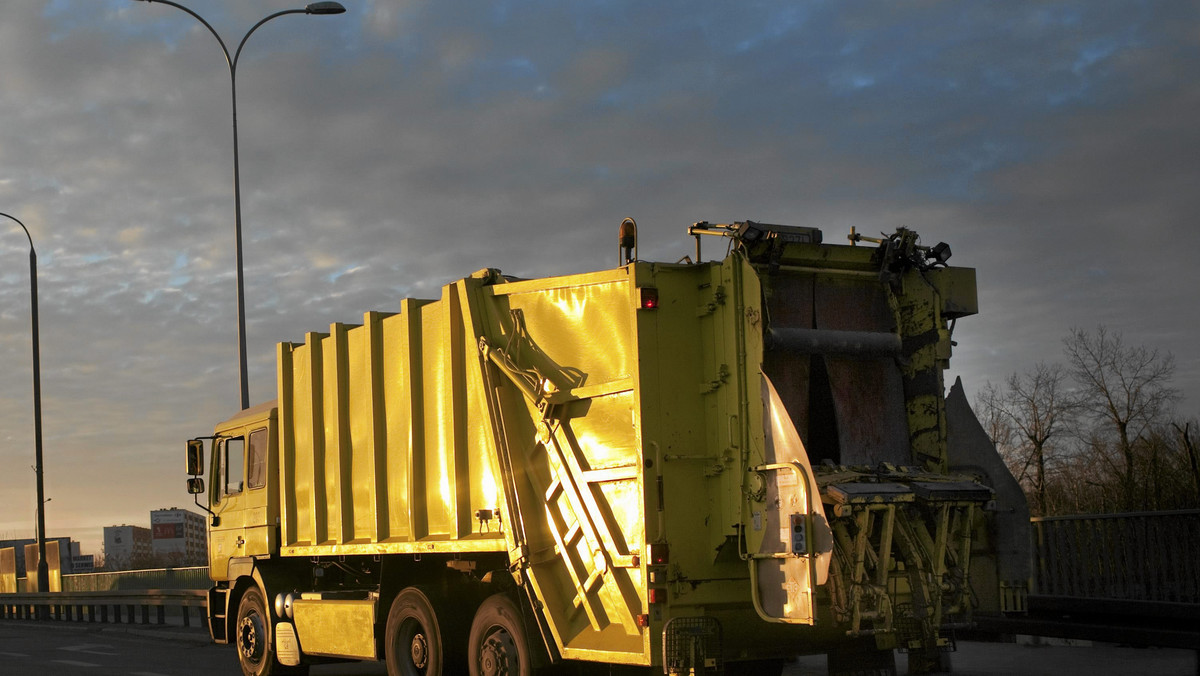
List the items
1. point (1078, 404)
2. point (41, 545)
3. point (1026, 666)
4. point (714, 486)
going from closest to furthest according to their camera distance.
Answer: point (714, 486)
point (1026, 666)
point (1078, 404)
point (41, 545)

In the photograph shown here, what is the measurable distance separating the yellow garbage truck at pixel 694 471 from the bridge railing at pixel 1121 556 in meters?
2.80

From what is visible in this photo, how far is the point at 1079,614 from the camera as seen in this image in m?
10.8

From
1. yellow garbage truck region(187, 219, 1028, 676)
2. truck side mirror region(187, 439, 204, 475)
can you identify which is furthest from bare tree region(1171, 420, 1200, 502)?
truck side mirror region(187, 439, 204, 475)

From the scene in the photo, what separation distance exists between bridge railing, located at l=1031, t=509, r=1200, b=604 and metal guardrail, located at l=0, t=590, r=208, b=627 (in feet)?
42.0

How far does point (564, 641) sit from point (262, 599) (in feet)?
19.3

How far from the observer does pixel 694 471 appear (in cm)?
842

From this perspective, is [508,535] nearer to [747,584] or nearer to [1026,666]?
[747,584]

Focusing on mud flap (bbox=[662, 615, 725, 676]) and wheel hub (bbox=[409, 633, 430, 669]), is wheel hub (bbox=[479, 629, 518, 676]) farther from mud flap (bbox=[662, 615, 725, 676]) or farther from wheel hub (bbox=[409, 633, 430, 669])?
mud flap (bbox=[662, 615, 725, 676])

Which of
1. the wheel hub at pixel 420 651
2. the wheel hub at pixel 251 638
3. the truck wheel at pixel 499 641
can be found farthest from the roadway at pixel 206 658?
the truck wheel at pixel 499 641

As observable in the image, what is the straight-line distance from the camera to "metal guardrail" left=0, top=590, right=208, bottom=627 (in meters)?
22.8

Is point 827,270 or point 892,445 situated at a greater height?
point 827,270

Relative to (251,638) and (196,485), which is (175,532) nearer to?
(196,485)

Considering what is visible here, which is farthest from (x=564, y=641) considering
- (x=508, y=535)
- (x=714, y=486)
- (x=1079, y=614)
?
(x=1079, y=614)

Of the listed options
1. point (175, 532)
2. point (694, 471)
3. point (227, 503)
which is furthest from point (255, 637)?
point (175, 532)
